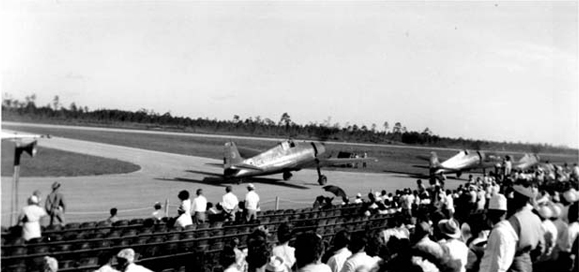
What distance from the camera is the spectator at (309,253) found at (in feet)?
12.2

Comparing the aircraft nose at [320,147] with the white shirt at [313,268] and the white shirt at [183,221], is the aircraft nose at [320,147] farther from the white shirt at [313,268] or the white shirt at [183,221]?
the white shirt at [313,268]

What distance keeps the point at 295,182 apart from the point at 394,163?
721 inches

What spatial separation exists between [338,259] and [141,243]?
4.19 metres

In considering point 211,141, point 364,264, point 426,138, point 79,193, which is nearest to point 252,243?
point 364,264

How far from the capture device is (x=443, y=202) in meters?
13.0

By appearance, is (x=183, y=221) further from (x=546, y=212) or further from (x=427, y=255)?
(x=427, y=255)

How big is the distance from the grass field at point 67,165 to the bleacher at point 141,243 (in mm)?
6894

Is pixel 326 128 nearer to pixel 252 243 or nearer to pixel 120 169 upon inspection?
pixel 120 169

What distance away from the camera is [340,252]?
485 cm

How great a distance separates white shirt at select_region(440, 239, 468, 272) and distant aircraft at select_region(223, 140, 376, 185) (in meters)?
16.1

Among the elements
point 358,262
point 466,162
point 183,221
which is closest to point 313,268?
point 358,262

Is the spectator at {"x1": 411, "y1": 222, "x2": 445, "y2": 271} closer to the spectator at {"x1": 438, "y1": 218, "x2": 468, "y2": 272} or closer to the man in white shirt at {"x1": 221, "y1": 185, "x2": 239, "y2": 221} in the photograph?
the spectator at {"x1": 438, "y1": 218, "x2": 468, "y2": 272}

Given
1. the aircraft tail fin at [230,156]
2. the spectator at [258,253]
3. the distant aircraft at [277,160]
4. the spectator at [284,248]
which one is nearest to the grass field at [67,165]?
the aircraft tail fin at [230,156]

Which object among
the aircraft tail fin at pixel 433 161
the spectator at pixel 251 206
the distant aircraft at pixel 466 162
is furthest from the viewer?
the distant aircraft at pixel 466 162
